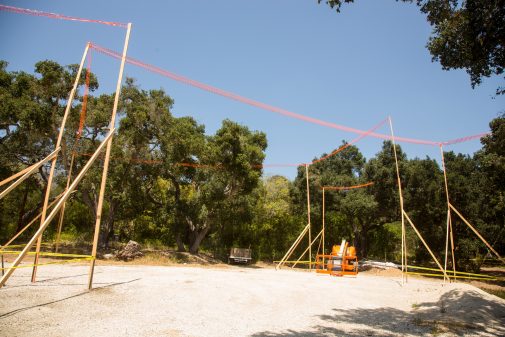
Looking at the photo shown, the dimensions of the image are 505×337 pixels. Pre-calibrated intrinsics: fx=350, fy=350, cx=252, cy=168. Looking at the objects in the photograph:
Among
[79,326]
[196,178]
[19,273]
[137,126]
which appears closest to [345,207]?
[196,178]

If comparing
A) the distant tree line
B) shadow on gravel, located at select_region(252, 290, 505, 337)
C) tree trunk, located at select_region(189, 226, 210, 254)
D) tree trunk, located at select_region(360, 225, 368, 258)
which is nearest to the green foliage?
shadow on gravel, located at select_region(252, 290, 505, 337)

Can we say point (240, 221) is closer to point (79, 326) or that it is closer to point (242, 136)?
point (242, 136)

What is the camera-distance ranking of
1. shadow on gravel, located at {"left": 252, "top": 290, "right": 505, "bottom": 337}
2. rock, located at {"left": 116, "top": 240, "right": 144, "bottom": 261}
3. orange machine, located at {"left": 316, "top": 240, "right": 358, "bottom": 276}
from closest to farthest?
shadow on gravel, located at {"left": 252, "top": 290, "right": 505, "bottom": 337}, orange machine, located at {"left": 316, "top": 240, "right": 358, "bottom": 276}, rock, located at {"left": 116, "top": 240, "right": 144, "bottom": 261}

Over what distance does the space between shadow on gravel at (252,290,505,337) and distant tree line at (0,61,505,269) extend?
9521 millimetres

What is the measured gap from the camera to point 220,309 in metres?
8.41

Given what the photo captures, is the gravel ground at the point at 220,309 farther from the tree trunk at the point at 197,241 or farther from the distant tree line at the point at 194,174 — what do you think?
the tree trunk at the point at 197,241

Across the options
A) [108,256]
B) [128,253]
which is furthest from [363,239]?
[108,256]

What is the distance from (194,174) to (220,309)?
17330 mm

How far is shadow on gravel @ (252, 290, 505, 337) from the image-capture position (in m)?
7.18

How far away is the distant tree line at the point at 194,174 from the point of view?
19688 mm

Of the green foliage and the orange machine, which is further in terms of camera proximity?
the orange machine

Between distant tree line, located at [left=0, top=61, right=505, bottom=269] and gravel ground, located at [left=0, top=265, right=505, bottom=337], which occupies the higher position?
distant tree line, located at [left=0, top=61, right=505, bottom=269]

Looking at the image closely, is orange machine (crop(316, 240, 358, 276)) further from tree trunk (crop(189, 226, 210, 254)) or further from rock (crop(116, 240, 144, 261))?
rock (crop(116, 240, 144, 261))

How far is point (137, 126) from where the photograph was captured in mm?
22250
